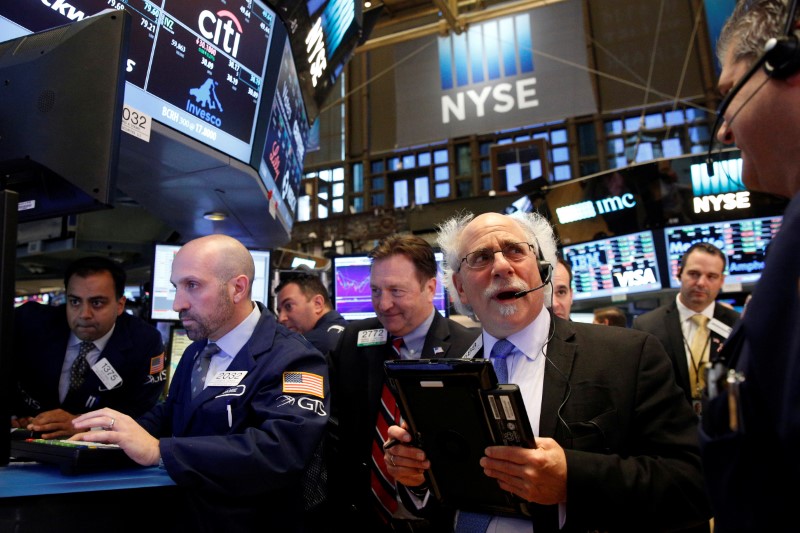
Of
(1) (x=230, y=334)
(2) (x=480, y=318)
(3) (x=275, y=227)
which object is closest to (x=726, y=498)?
(2) (x=480, y=318)

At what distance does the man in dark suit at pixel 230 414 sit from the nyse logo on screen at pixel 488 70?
5.38 m

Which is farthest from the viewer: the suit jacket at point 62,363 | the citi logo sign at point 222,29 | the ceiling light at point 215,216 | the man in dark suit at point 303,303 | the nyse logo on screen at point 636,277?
the nyse logo on screen at point 636,277

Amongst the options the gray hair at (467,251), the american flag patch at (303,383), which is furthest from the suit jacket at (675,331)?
the american flag patch at (303,383)

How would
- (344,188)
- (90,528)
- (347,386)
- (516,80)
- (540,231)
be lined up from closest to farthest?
(90,528), (540,231), (347,386), (516,80), (344,188)

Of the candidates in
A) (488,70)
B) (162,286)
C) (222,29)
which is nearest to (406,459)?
(222,29)

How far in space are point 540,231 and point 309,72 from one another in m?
2.65

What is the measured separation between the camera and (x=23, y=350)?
2428 mm

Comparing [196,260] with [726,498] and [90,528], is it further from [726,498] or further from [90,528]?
[726,498]

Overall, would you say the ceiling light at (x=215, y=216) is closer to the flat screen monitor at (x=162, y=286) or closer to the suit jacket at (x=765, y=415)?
the flat screen monitor at (x=162, y=286)

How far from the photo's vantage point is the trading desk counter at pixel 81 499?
3.96 feet

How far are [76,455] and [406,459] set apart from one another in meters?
0.83

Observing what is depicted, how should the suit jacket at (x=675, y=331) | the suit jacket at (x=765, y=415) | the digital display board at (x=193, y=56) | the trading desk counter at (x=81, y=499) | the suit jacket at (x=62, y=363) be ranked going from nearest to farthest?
the suit jacket at (x=765, y=415) < the trading desk counter at (x=81, y=499) < the digital display board at (x=193, y=56) < the suit jacket at (x=62, y=363) < the suit jacket at (x=675, y=331)

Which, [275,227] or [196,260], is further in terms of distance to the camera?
[275,227]

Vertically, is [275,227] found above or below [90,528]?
above
